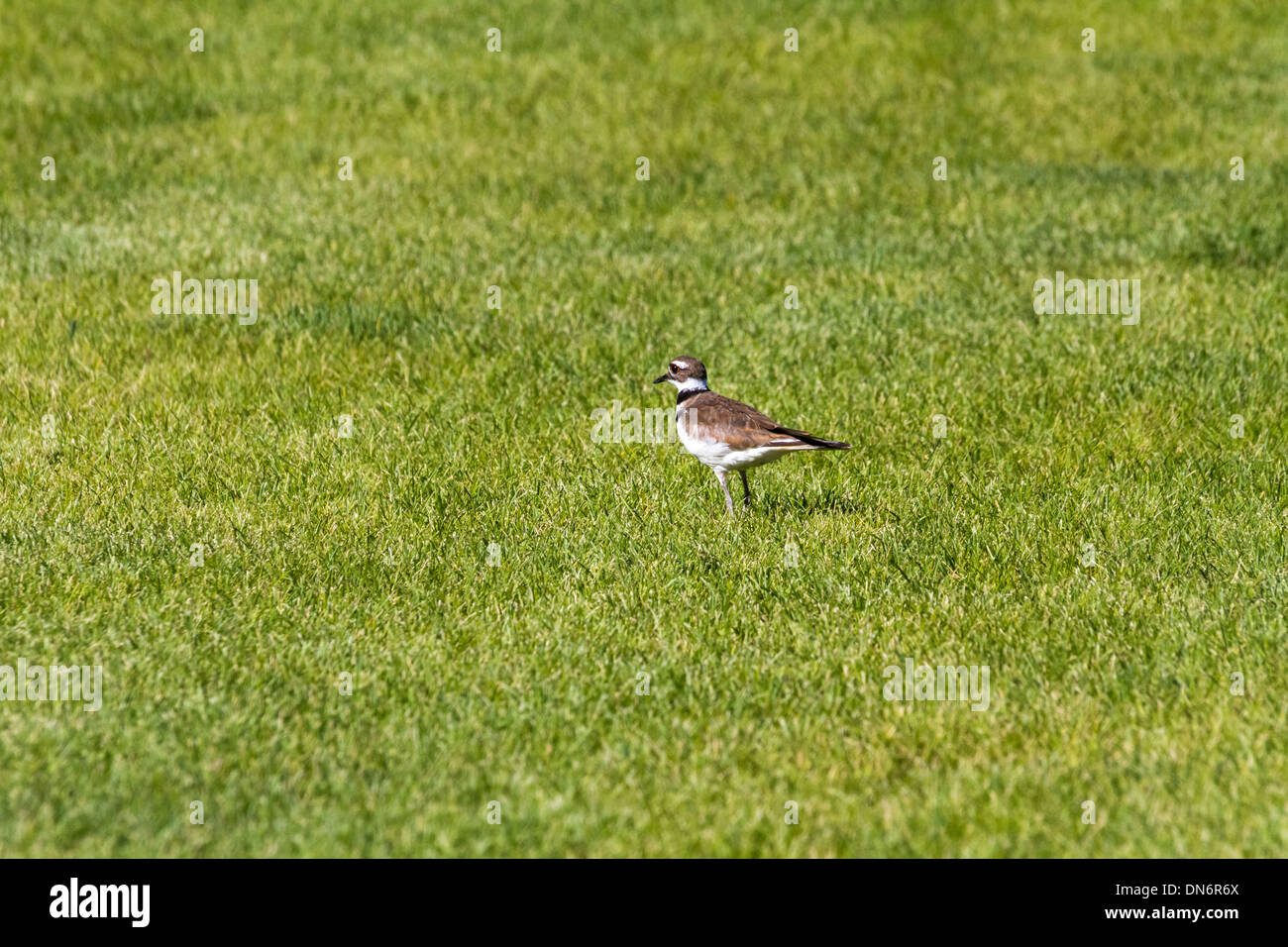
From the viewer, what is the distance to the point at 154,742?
595 centimetres

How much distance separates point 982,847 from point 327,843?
2507 millimetres

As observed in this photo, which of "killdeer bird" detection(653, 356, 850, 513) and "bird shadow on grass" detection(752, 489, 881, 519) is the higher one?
"killdeer bird" detection(653, 356, 850, 513)

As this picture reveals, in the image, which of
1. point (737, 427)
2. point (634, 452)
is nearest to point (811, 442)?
point (737, 427)

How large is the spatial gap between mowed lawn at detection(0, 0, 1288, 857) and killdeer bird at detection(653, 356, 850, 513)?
46cm

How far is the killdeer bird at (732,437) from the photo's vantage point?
8.34 m

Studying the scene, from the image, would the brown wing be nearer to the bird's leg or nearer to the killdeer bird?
the killdeer bird

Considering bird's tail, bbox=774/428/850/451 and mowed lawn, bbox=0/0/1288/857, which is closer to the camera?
mowed lawn, bbox=0/0/1288/857

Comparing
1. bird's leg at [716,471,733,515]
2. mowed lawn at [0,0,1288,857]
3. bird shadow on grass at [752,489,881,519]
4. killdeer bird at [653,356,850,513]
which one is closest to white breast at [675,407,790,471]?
killdeer bird at [653,356,850,513]

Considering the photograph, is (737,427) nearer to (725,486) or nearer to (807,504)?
(725,486)

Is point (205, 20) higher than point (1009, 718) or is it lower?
higher

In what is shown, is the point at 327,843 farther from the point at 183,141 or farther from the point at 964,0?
the point at 964,0

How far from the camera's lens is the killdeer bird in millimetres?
8336

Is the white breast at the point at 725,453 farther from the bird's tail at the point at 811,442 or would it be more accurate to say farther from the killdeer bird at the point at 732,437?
the bird's tail at the point at 811,442
